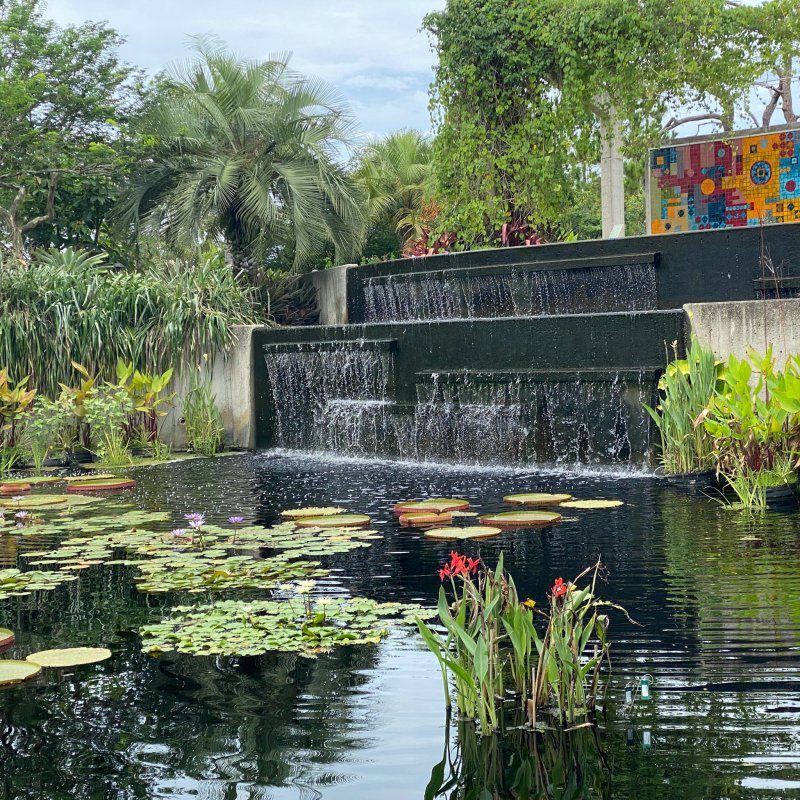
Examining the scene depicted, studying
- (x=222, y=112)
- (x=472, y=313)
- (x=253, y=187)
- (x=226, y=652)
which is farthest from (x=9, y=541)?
(x=222, y=112)

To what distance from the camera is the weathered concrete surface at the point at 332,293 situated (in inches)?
547

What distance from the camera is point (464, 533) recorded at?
19.4 ft

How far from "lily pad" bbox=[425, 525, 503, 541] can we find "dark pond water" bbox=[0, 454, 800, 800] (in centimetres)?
22

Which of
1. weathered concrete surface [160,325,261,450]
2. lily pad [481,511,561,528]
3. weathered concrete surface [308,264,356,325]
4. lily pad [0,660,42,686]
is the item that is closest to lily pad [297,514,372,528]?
lily pad [481,511,561,528]

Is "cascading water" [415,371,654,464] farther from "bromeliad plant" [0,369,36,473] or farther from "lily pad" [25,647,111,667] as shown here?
"lily pad" [25,647,111,667]

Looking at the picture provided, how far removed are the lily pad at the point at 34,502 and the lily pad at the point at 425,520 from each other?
286 centimetres

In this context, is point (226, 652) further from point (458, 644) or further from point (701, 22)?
point (701, 22)

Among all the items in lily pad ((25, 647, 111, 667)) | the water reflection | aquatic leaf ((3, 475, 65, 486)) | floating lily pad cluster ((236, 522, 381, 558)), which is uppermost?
aquatic leaf ((3, 475, 65, 486))

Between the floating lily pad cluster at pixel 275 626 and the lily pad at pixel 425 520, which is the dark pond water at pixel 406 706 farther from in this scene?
the lily pad at pixel 425 520

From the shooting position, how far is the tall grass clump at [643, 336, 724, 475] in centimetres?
789

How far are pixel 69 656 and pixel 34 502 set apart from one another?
4146 millimetres

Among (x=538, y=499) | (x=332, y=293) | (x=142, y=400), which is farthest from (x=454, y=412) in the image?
(x=332, y=293)

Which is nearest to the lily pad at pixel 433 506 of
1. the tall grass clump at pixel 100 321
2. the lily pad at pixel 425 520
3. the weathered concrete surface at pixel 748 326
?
the lily pad at pixel 425 520

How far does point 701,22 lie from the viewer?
14.2m
